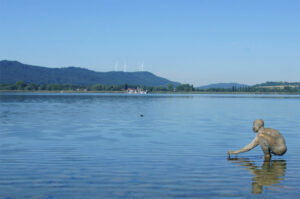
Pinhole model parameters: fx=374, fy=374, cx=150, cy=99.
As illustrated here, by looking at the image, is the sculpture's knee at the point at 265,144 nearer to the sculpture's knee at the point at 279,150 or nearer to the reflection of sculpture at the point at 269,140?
the reflection of sculpture at the point at 269,140

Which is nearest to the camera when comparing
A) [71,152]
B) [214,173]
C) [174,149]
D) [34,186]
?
[34,186]

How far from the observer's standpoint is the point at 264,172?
16.0m

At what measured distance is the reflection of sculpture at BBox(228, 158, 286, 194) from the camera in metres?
13.8

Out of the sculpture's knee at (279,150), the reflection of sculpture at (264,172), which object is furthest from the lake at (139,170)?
the sculpture's knee at (279,150)

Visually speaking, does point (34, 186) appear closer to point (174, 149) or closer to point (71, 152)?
point (71, 152)

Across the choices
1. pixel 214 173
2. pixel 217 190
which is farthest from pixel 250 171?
pixel 217 190

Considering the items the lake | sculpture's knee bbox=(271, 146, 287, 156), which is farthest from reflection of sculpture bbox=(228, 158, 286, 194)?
sculpture's knee bbox=(271, 146, 287, 156)

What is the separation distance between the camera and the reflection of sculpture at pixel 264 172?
544 inches

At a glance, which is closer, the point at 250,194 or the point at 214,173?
the point at 250,194

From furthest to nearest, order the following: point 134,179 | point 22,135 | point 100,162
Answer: point 22,135
point 100,162
point 134,179

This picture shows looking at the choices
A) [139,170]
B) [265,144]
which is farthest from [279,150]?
[139,170]

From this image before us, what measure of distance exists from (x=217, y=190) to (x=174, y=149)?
9.96m

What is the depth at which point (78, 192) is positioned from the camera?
12.6 meters

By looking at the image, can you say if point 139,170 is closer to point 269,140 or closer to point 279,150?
point 269,140
